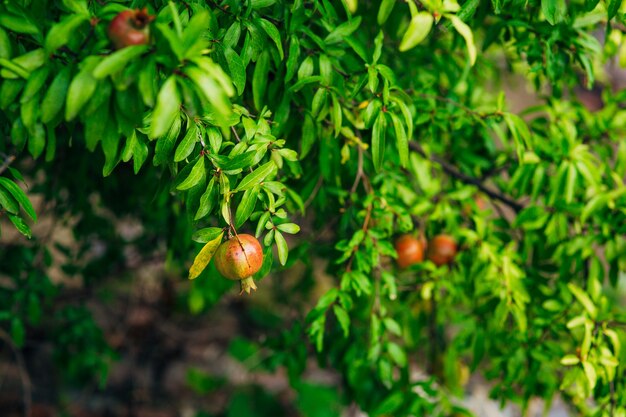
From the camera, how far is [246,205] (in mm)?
1275

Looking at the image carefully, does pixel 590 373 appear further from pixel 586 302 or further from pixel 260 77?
pixel 260 77

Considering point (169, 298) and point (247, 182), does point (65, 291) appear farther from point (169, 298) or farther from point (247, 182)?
point (247, 182)

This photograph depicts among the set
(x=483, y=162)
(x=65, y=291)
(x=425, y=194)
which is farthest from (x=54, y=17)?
(x=65, y=291)

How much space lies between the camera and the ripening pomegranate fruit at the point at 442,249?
2072 mm

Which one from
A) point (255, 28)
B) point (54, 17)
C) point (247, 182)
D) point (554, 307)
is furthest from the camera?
point (554, 307)

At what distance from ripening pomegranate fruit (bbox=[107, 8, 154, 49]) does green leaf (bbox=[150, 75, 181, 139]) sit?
0.38 feet

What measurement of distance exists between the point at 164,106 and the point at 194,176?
0.28 metres

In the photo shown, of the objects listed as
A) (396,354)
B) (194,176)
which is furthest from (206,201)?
(396,354)

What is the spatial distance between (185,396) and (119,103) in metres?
3.27

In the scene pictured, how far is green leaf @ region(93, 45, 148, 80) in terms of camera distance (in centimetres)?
96

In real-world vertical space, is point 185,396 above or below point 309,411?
below

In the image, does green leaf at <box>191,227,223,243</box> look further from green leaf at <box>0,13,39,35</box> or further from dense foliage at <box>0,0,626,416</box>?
green leaf at <box>0,13,39,35</box>

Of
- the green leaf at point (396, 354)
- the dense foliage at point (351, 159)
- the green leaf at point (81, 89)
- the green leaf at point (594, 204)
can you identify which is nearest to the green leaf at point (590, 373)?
the dense foliage at point (351, 159)

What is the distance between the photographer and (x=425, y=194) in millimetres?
2037
